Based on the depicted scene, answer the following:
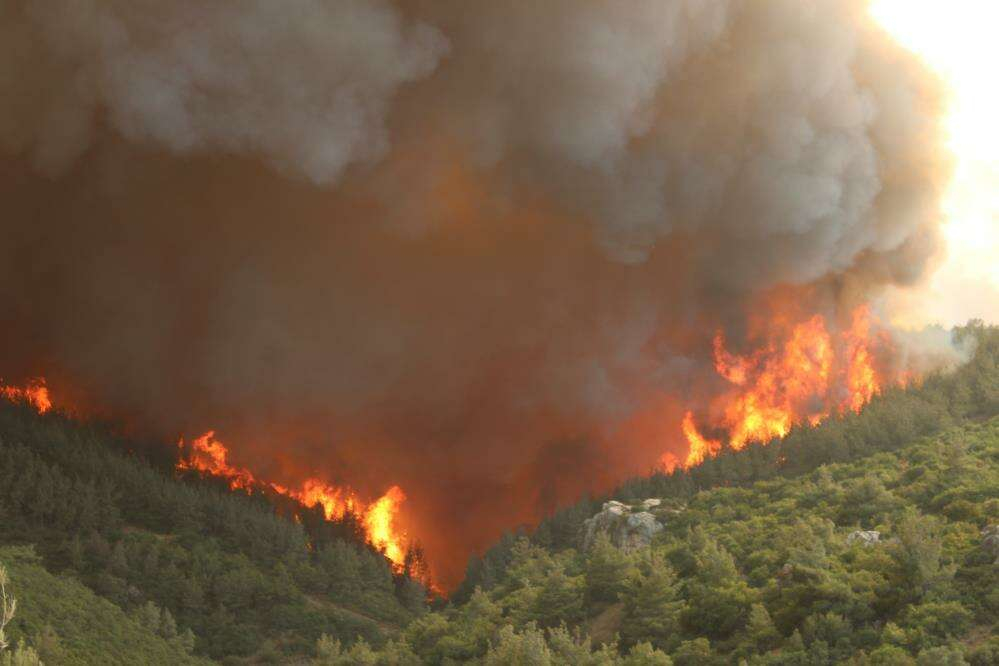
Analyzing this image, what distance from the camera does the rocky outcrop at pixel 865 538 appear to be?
56.8 meters

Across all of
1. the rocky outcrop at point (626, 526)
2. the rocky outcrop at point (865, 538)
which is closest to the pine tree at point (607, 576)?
the rocky outcrop at point (626, 526)

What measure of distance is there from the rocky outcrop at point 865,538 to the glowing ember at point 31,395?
131 meters

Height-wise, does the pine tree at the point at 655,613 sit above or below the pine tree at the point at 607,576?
below

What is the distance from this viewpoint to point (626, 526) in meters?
85.1

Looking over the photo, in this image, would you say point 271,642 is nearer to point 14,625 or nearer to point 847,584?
point 14,625

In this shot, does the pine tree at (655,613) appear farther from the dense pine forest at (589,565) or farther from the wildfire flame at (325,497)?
the wildfire flame at (325,497)

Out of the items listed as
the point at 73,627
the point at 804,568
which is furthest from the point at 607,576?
the point at 73,627

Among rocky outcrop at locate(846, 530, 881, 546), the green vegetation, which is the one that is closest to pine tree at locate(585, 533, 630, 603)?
rocky outcrop at locate(846, 530, 881, 546)

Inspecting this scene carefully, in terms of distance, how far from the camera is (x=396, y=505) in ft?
469

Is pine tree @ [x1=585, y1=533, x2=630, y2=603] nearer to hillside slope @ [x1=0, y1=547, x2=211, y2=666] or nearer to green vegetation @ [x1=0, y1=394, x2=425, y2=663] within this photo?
hillside slope @ [x1=0, y1=547, x2=211, y2=666]

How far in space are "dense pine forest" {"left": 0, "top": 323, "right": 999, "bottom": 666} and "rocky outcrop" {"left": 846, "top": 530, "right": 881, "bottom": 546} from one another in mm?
189

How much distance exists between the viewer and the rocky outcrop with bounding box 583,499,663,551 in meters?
82.0

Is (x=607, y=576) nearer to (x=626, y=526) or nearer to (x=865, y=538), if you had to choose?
(x=865, y=538)

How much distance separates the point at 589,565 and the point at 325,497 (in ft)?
287
